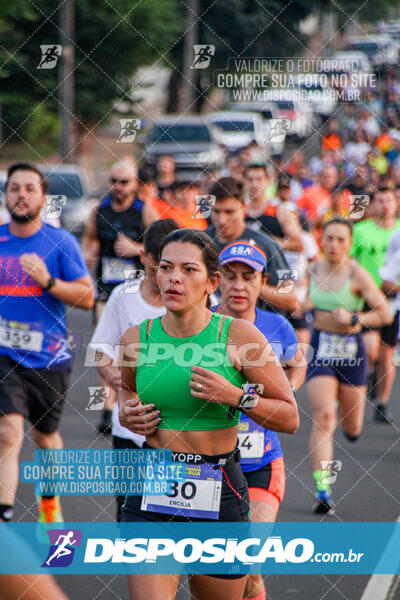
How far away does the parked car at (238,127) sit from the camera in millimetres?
30891

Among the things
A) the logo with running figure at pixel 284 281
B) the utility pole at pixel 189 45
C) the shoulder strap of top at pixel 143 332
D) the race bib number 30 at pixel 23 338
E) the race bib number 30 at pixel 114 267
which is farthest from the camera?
the utility pole at pixel 189 45

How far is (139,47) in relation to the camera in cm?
3102

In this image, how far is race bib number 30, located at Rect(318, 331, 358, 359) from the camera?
314 inches

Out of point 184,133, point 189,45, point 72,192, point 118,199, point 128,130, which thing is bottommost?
point 118,199

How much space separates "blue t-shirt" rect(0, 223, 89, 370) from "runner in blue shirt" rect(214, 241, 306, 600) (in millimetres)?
1451

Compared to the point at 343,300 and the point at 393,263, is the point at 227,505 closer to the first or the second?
the point at 343,300

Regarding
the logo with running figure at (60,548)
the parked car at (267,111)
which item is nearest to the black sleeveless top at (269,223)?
the logo with running figure at (60,548)

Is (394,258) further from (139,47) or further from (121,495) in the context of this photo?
(139,47)

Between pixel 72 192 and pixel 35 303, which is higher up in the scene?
pixel 72 192

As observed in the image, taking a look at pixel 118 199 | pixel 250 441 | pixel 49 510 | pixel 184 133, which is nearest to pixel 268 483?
pixel 250 441

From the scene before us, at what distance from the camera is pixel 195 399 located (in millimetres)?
4254

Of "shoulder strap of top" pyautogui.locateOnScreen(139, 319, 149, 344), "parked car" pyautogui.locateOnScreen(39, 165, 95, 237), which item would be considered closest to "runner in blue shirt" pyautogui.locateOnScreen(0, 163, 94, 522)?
"shoulder strap of top" pyautogui.locateOnScreen(139, 319, 149, 344)

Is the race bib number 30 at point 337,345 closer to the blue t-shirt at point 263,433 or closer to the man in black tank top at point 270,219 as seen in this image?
the man in black tank top at point 270,219

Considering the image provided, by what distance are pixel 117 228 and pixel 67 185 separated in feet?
39.1
